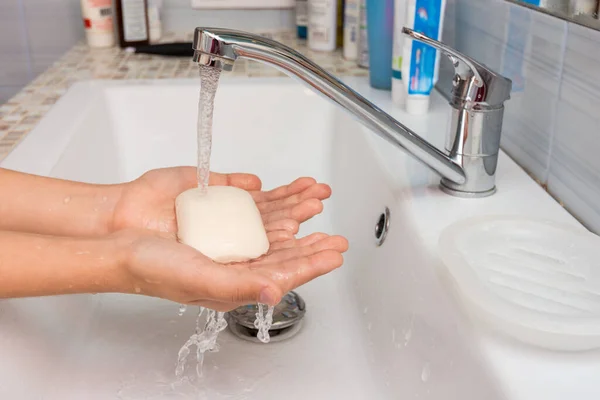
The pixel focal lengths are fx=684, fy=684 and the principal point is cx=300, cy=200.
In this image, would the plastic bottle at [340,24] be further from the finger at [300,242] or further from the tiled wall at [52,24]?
the finger at [300,242]

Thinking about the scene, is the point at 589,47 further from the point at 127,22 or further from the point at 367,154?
the point at 127,22

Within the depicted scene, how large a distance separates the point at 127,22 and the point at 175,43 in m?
0.10

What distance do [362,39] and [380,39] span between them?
137 mm

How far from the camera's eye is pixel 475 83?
609 millimetres

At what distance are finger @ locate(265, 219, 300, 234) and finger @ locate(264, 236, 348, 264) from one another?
0.07 meters

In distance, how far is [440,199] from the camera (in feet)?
2.16

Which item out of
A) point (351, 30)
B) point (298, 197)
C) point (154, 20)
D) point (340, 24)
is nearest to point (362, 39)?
point (351, 30)

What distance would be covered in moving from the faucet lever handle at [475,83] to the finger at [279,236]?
0.20 metres

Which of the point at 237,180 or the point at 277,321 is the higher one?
the point at 237,180

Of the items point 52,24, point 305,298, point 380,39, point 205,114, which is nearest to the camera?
point 205,114

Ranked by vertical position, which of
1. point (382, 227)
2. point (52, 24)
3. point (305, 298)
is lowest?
point (305, 298)

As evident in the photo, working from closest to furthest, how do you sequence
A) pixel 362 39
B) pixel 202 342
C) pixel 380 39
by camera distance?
pixel 202 342, pixel 380 39, pixel 362 39

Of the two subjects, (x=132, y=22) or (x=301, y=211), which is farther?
(x=132, y=22)

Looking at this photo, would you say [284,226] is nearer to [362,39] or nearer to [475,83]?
[475,83]
